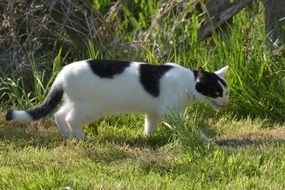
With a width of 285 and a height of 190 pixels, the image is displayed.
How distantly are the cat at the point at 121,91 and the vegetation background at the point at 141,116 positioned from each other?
196 millimetres

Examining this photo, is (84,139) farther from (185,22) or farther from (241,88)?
(185,22)

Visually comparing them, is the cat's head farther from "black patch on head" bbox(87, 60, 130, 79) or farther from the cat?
"black patch on head" bbox(87, 60, 130, 79)

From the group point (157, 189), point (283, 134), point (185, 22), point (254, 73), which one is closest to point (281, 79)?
point (254, 73)

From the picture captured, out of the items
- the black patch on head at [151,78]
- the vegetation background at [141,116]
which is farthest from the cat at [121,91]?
the vegetation background at [141,116]

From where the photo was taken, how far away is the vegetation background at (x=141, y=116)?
4.27 metres

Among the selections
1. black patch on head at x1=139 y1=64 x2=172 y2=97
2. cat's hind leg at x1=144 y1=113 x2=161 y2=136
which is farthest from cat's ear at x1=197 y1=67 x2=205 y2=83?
cat's hind leg at x1=144 y1=113 x2=161 y2=136

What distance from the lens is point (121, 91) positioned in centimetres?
521

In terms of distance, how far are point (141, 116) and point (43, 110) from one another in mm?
1019

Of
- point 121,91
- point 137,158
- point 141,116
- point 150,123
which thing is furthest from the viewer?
point 141,116

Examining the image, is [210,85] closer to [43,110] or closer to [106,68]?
[106,68]

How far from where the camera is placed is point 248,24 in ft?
22.6

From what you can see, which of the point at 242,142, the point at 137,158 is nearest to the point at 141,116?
the point at 242,142

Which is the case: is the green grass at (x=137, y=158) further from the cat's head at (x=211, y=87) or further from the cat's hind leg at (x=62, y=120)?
the cat's head at (x=211, y=87)

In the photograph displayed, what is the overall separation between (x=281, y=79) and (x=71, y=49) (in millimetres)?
2106
